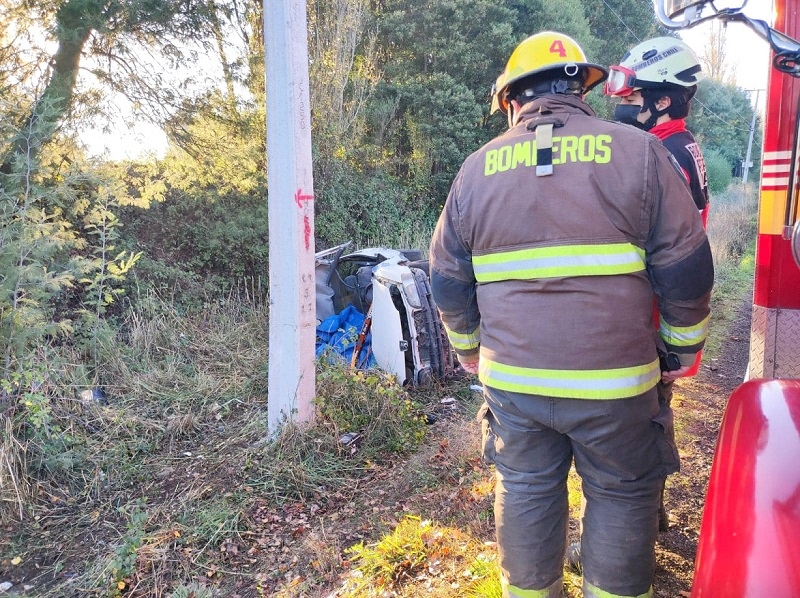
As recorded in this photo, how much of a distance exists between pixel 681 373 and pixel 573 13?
16.9 metres

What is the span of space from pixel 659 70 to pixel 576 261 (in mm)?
1399

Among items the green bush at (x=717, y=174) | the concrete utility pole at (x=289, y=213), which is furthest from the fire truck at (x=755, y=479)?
the green bush at (x=717, y=174)

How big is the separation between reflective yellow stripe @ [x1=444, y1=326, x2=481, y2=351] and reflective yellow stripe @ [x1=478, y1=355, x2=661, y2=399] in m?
0.36

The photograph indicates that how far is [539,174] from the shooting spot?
1.80 metres

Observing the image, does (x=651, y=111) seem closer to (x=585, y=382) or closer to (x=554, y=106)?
(x=554, y=106)

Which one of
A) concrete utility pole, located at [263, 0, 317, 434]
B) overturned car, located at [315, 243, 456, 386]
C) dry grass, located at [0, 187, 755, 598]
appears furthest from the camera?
overturned car, located at [315, 243, 456, 386]

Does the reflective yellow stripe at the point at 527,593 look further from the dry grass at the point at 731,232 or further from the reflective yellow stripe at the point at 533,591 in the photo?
the dry grass at the point at 731,232

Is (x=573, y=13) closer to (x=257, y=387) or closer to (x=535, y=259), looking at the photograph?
(x=257, y=387)

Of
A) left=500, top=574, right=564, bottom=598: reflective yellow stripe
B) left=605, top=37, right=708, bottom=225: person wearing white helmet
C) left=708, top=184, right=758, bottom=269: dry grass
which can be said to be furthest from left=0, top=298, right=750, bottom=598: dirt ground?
Result: left=708, top=184, right=758, bottom=269: dry grass

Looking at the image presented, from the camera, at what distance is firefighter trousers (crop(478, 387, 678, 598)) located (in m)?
1.82

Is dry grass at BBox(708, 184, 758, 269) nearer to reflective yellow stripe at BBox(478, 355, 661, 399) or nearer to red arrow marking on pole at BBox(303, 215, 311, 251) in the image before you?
red arrow marking on pole at BBox(303, 215, 311, 251)

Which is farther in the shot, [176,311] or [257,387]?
[176,311]

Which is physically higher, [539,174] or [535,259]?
[539,174]

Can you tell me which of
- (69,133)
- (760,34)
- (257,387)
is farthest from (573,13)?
(760,34)
